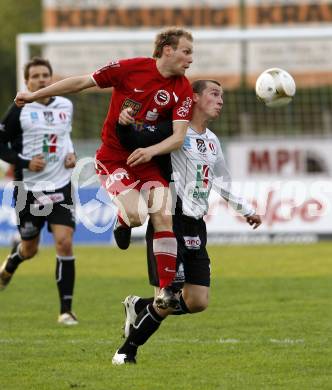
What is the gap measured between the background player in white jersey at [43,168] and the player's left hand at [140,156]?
2889 millimetres

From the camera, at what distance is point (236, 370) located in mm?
7473

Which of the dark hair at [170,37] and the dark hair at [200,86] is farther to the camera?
the dark hair at [200,86]

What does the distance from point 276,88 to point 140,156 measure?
4.52 feet

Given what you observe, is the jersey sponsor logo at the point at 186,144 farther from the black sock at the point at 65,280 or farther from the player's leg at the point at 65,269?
the black sock at the point at 65,280

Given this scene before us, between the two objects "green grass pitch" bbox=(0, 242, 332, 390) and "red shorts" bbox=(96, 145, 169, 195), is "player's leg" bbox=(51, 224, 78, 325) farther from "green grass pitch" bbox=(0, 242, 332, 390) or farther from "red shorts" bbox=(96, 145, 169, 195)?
"red shorts" bbox=(96, 145, 169, 195)

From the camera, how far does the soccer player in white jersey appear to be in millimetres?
7645

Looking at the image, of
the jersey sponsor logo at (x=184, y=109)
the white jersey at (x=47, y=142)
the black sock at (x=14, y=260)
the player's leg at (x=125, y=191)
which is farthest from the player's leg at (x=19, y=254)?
the jersey sponsor logo at (x=184, y=109)

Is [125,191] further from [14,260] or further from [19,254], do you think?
[14,260]

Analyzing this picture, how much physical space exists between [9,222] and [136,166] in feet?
39.7

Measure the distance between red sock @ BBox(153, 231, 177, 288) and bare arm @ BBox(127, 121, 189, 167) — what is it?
531 mm

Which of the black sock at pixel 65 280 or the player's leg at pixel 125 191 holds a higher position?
the player's leg at pixel 125 191

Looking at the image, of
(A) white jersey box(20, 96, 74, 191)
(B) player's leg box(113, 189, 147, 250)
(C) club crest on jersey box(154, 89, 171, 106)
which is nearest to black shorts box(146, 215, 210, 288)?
(B) player's leg box(113, 189, 147, 250)

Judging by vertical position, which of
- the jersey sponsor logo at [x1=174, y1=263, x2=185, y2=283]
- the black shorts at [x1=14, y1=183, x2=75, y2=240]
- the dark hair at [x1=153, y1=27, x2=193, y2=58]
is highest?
the dark hair at [x1=153, y1=27, x2=193, y2=58]

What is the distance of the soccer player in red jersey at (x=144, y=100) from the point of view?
7758 millimetres
